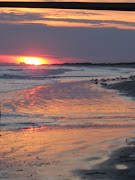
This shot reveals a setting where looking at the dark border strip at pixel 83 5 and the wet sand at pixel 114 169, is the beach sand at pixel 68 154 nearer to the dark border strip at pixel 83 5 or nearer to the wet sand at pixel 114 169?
the wet sand at pixel 114 169

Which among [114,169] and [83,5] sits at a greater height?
[83,5]

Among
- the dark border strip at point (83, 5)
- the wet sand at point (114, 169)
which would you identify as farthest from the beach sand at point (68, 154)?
the dark border strip at point (83, 5)

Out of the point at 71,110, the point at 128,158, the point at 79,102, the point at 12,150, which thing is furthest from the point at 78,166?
the point at 79,102

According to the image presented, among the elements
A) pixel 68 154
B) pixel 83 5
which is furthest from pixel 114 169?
pixel 83 5

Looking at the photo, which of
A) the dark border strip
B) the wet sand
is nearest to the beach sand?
the wet sand

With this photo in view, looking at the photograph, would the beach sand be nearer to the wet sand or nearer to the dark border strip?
the wet sand

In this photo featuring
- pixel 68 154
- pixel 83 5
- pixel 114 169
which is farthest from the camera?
pixel 68 154

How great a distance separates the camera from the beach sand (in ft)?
21.1

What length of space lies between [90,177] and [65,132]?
12.5ft

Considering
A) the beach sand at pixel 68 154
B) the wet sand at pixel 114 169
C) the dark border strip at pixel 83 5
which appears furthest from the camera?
the beach sand at pixel 68 154

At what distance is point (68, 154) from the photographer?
760 cm

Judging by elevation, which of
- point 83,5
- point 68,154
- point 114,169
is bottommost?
point 68,154

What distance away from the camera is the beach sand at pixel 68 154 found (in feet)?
21.1

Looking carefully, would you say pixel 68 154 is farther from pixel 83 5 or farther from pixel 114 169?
pixel 83 5
